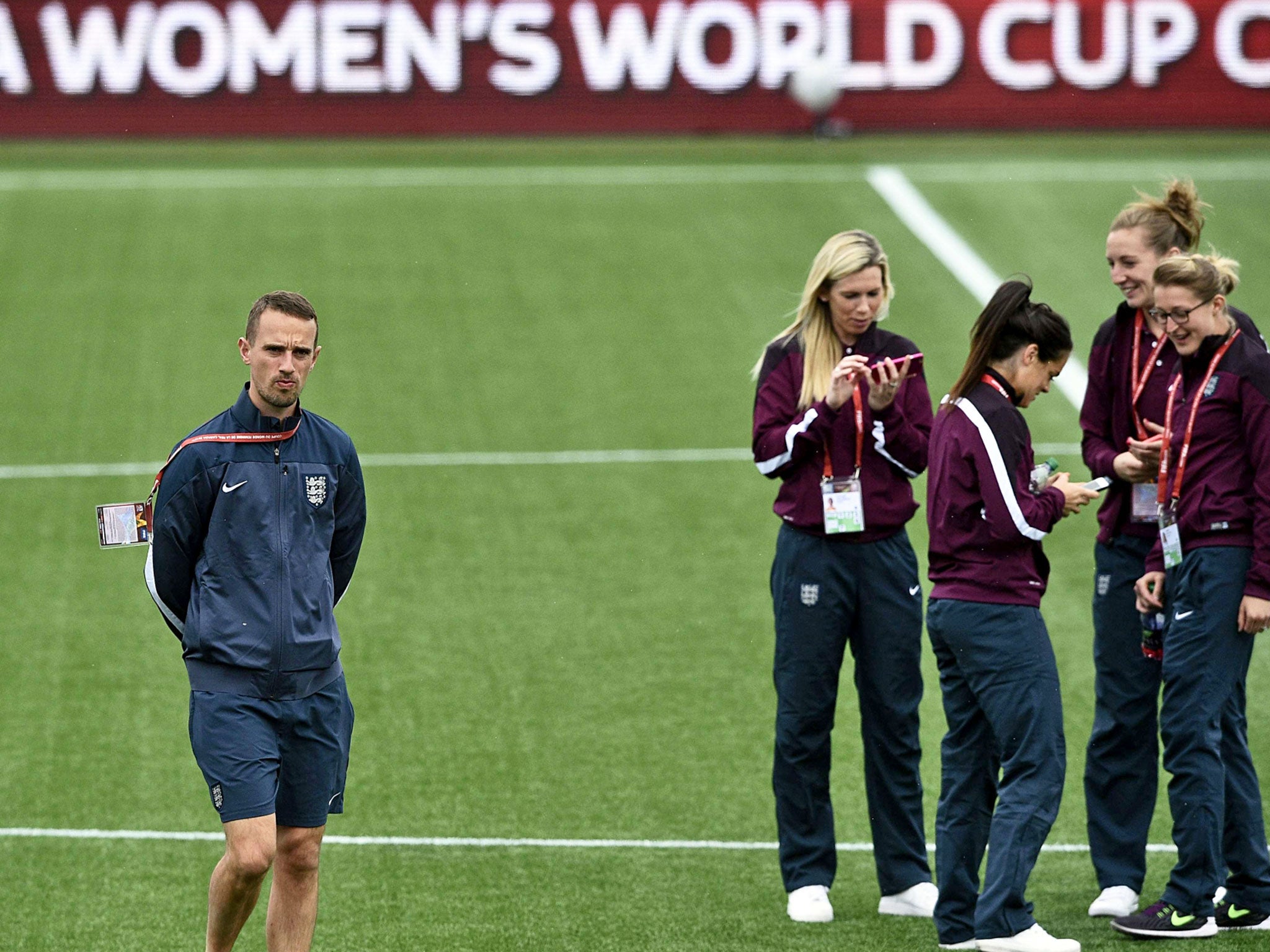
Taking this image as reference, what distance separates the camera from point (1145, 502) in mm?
6219

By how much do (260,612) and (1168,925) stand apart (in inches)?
118

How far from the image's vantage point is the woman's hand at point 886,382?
5.98 m

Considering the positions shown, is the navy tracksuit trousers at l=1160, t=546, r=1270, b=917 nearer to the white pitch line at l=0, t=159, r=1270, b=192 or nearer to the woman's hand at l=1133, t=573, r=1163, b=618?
the woman's hand at l=1133, t=573, r=1163, b=618

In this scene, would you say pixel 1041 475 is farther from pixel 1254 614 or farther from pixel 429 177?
pixel 429 177

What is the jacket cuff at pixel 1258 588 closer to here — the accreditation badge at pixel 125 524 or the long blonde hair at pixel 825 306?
the long blonde hair at pixel 825 306

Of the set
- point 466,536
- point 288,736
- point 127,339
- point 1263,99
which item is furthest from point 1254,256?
point 288,736

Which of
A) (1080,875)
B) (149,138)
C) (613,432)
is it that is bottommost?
(1080,875)

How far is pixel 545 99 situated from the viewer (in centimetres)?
1866

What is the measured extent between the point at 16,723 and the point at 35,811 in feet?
3.48

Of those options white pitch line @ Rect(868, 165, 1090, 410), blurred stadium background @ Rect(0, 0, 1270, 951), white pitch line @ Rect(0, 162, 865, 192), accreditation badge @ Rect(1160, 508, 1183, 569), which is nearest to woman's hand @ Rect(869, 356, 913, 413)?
accreditation badge @ Rect(1160, 508, 1183, 569)

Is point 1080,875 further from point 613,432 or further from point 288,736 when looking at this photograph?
point 613,432

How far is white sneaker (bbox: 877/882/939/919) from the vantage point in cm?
634

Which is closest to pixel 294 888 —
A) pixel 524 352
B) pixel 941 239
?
pixel 524 352

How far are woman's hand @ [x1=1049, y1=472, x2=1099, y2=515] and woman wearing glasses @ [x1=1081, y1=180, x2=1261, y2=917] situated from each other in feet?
1.55
